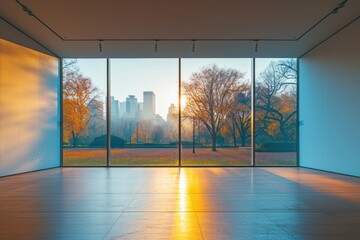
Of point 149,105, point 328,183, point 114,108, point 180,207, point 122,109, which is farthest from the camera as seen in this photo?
point 149,105

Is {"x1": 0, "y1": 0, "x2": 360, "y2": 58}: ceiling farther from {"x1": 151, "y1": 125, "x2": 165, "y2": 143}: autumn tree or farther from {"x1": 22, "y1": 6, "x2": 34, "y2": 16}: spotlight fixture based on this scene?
{"x1": 151, "y1": 125, "x2": 165, "y2": 143}: autumn tree

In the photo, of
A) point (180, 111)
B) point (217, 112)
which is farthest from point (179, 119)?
point (217, 112)

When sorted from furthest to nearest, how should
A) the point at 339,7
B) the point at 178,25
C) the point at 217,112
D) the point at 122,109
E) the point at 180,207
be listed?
1. the point at 217,112
2. the point at 122,109
3. the point at 178,25
4. the point at 339,7
5. the point at 180,207

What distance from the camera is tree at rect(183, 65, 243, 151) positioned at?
359 inches

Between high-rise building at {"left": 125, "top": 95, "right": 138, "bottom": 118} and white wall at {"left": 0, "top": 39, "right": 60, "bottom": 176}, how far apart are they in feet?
7.40

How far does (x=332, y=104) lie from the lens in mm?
6824

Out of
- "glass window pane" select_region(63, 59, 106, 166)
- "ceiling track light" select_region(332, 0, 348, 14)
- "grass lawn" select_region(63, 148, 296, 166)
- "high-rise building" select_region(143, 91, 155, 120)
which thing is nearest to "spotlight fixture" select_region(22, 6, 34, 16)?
"glass window pane" select_region(63, 59, 106, 166)

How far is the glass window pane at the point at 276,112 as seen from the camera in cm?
845

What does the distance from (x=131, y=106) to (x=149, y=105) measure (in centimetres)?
65

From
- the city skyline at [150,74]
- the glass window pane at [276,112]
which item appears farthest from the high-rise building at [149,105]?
the glass window pane at [276,112]

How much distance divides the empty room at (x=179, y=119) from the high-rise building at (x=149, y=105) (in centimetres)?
4

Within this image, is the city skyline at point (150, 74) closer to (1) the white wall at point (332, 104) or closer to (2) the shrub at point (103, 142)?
(2) the shrub at point (103, 142)

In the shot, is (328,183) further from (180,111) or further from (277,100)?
(180,111)

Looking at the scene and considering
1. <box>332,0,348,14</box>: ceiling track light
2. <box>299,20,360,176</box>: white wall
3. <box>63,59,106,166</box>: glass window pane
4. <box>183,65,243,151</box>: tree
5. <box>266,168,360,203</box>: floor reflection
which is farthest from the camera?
<box>183,65,243,151</box>: tree
